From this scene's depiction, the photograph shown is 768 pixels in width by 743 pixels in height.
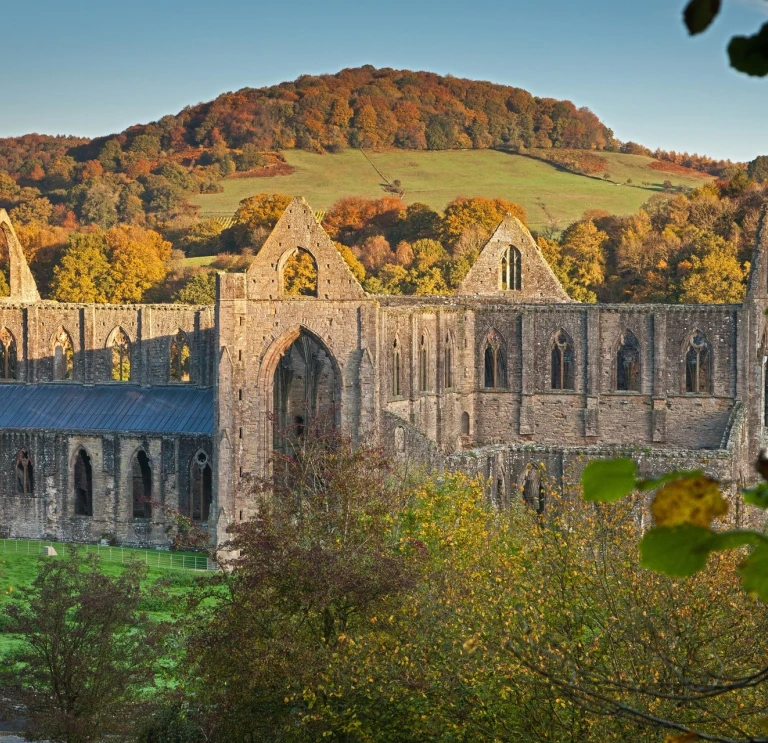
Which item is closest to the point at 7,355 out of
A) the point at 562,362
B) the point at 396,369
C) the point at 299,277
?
the point at 396,369

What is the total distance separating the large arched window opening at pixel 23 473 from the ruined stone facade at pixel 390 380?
0.12m

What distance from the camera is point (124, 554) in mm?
42406

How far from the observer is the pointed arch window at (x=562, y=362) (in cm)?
4588

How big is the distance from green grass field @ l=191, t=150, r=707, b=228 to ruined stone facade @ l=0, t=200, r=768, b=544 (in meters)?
48.5

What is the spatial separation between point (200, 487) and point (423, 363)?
8360 millimetres

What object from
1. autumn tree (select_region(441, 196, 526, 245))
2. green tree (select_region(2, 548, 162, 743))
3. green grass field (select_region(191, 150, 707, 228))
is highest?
green grass field (select_region(191, 150, 707, 228))

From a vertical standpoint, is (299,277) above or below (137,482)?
above

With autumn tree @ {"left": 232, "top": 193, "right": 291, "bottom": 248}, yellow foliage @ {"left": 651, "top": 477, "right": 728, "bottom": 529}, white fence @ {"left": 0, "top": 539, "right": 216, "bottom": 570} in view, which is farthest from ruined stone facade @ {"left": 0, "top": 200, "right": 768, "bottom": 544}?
autumn tree @ {"left": 232, "top": 193, "right": 291, "bottom": 248}

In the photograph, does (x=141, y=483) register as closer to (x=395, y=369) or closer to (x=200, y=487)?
(x=200, y=487)

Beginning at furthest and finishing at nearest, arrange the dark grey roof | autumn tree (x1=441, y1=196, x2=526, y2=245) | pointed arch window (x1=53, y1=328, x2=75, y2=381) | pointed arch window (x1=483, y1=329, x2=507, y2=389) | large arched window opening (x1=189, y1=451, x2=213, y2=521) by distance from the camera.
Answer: autumn tree (x1=441, y1=196, x2=526, y2=245), pointed arch window (x1=53, y1=328, x2=75, y2=381), pointed arch window (x1=483, y1=329, x2=507, y2=389), the dark grey roof, large arched window opening (x1=189, y1=451, x2=213, y2=521)

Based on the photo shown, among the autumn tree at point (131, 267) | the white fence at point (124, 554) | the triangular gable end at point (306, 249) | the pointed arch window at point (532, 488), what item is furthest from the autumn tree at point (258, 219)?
the pointed arch window at point (532, 488)

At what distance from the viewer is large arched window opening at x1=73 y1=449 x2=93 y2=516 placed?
45.3 m

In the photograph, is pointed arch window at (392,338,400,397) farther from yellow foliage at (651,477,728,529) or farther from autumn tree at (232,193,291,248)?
autumn tree at (232,193,291,248)

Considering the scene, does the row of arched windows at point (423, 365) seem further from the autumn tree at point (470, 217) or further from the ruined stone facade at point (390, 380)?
the autumn tree at point (470, 217)
